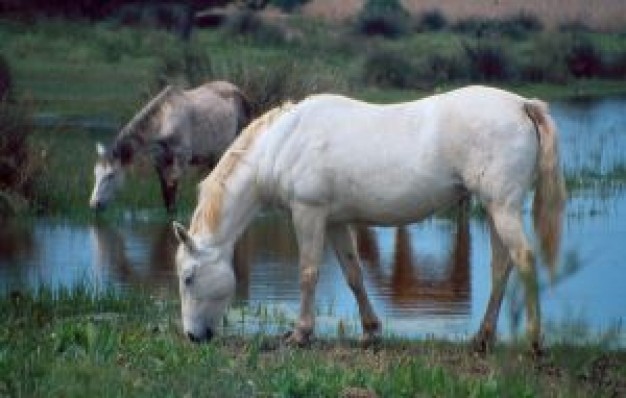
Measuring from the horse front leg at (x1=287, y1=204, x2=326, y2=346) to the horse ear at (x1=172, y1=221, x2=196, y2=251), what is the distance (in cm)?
70

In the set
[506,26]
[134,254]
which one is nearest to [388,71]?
[506,26]

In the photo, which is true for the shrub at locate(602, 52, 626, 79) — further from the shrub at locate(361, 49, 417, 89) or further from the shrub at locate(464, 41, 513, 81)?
the shrub at locate(361, 49, 417, 89)

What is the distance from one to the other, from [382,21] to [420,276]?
38.6m

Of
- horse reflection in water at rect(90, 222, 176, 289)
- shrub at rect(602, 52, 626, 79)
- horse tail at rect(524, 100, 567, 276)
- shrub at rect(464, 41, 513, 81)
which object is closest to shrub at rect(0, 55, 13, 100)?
horse reflection in water at rect(90, 222, 176, 289)

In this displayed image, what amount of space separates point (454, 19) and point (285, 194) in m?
41.5

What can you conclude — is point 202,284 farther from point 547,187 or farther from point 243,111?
point 243,111

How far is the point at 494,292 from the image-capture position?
10.7 m

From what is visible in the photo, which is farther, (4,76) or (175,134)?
(4,76)

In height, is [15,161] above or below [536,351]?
below

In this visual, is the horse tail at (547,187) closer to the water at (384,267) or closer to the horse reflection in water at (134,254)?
the water at (384,267)

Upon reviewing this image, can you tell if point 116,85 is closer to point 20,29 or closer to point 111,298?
point 20,29

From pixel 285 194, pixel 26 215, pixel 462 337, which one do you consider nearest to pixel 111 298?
pixel 285 194

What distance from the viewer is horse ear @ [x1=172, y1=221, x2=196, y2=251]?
10.8 meters

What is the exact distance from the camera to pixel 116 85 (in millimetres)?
36688
